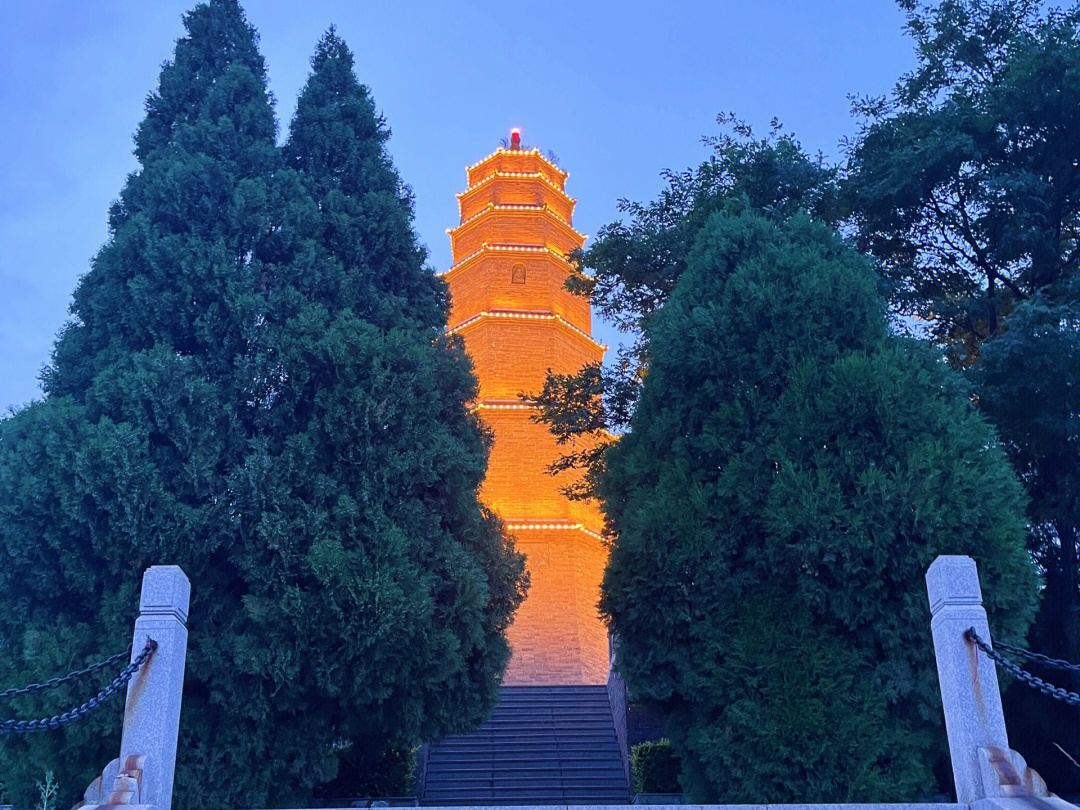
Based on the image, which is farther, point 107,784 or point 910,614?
point 910,614

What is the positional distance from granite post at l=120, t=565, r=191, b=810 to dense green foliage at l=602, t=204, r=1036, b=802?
17.9ft

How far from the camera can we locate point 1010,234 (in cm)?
1388

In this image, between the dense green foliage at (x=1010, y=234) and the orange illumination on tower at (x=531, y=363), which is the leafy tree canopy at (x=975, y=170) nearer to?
the dense green foliage at (x=1010, y=234)

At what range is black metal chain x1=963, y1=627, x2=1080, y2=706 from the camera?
6.44 m

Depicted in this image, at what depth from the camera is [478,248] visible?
24.6m

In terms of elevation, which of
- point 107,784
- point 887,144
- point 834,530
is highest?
point 887,144

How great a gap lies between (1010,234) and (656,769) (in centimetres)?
843

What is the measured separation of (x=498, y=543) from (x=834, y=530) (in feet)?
13.2

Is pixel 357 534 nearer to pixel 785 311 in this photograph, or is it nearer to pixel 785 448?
pixel 785 448

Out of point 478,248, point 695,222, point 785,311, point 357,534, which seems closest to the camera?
point 357,534

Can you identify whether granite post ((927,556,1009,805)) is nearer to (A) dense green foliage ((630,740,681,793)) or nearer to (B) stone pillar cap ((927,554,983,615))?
(B) stone pillar cap ((927,554,983,615))

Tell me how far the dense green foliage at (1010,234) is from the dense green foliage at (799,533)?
5.70ft

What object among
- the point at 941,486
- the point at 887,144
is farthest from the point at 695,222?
the point at 941,486

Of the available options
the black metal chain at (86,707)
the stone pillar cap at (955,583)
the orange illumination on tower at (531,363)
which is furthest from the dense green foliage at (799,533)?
the orange illumination on tower at (531,363)
